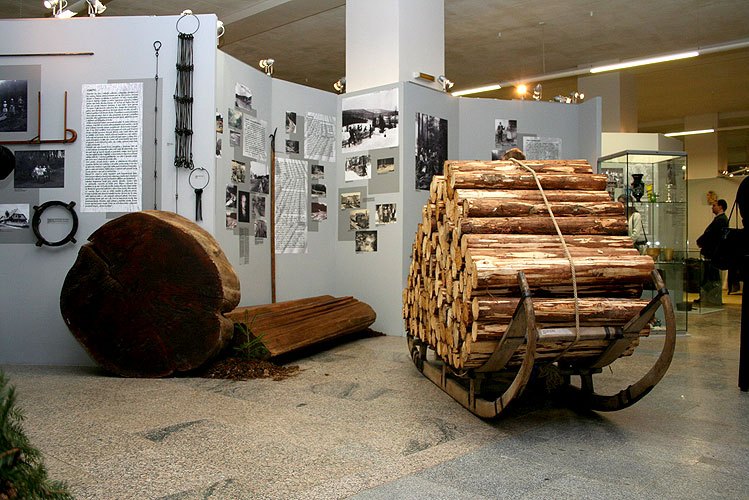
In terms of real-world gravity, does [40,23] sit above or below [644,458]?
above

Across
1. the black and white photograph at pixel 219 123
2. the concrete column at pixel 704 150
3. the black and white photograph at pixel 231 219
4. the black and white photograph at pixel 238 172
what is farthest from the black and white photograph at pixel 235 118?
the concrete column at pixel 704 150

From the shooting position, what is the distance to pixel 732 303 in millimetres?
13383

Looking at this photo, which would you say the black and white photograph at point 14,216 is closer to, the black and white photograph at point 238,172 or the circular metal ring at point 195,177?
the circular metal ring at point 195,177

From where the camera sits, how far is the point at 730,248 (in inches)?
194

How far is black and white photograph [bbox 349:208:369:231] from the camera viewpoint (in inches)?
310

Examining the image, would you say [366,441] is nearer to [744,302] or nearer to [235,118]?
[744,302]

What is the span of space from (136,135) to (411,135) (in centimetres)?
320

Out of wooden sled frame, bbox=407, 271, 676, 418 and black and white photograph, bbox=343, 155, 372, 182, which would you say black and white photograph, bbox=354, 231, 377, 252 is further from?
wooden sled frame, bbox=407, 271, 676, 418

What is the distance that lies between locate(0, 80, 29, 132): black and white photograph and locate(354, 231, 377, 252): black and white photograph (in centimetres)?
384

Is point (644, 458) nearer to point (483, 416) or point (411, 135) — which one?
point (483, 416)

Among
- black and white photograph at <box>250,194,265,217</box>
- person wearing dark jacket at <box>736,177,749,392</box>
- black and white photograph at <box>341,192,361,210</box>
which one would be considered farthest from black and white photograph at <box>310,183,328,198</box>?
person wearing dark jacket at <box>736,177,749,392</box>

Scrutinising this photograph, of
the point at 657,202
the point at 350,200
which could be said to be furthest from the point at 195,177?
the point at 657,202

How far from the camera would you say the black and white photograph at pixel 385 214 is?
7.58 metres

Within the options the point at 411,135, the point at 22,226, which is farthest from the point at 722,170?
the point at 22,226
